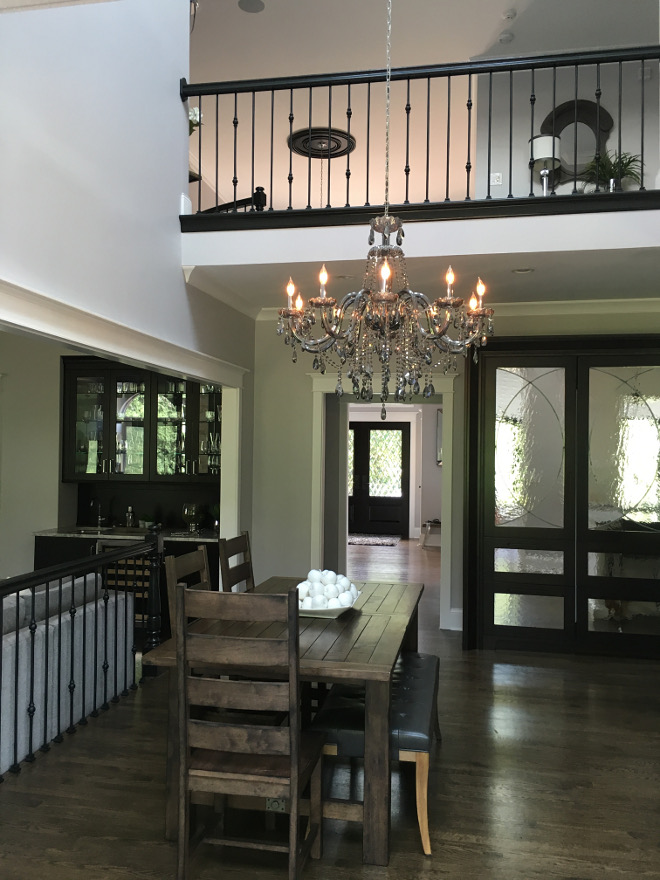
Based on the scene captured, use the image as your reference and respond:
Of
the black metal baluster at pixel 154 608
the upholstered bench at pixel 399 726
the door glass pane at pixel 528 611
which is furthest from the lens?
the door glass pane at pixel 528 611

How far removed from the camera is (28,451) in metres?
7.03

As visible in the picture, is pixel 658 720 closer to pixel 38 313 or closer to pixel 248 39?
pixel 38 313

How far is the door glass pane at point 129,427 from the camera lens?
6992 millimetres

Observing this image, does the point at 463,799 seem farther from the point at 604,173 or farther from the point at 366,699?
the point at 604,173

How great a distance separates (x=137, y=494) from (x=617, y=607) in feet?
15.6

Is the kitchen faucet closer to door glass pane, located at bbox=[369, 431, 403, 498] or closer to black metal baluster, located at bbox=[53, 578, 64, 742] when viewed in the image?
black metal baluster, located at bbox=[53, 578, 64, 742]

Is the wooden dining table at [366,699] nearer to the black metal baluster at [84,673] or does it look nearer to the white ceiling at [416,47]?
the black metal baluster at [84,673]

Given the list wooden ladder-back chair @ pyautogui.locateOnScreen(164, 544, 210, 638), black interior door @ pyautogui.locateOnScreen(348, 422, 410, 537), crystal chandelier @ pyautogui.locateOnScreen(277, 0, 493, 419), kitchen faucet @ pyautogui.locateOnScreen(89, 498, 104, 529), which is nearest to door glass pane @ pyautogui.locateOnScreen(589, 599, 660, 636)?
crystal chandelier @ pyautogui.locateOnScreen(277, 0, 493, 419)

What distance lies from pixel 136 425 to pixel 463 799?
4.94 meters

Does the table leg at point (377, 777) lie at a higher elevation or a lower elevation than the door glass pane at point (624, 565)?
lower

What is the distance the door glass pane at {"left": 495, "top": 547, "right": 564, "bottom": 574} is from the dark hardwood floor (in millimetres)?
1063

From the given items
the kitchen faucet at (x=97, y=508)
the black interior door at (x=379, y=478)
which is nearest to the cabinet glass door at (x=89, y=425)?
the kitchen faucet at (x=97, y=508)

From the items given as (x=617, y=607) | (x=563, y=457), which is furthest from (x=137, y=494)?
(x=617, y=607)

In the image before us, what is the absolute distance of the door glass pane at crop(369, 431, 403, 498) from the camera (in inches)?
528
